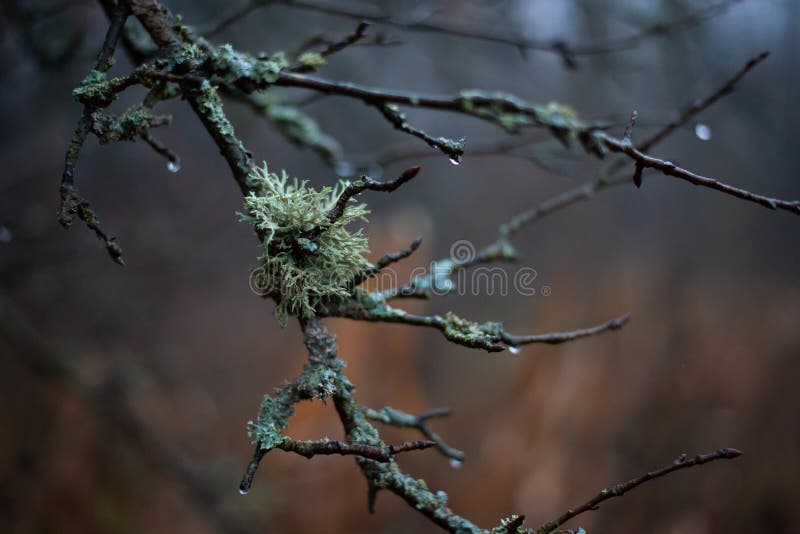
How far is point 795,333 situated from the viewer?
2.33 metres

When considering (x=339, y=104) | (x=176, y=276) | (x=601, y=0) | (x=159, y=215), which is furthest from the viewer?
(x=176, y=276)

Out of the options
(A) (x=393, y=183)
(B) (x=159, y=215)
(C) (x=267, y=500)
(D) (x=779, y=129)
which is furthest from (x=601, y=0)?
(B) (x=159, y=215)

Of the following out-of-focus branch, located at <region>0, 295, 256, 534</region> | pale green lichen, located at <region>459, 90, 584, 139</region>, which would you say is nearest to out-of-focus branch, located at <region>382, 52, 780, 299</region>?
pale green lichen, located at <region>459, 90, 584, 139</region>

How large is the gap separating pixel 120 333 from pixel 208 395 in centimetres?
104

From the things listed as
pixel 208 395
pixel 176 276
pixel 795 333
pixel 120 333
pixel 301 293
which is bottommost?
pixel 301 293

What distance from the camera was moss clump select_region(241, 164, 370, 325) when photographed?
0.57 m

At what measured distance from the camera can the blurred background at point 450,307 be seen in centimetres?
181

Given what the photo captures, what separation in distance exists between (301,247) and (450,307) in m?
2.98

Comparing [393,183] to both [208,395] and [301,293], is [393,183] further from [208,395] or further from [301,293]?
[208,395]

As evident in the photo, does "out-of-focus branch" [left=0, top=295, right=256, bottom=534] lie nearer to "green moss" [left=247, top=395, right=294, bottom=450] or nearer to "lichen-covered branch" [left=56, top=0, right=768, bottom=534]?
"lichen-covered branch" [left=56, top=0, right=768, bottom=534]

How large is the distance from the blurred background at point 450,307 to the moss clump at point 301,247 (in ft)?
1.83

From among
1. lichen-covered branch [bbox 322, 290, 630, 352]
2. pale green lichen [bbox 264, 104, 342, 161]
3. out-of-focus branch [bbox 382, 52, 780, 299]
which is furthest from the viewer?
pale green lichen [bbox 264, 104, 342, 161]

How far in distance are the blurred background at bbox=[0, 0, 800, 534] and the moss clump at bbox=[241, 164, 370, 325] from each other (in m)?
0.56

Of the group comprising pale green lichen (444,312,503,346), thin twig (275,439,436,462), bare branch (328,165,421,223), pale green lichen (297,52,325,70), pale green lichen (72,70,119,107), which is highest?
pale green lichen (297,52,325,70)
